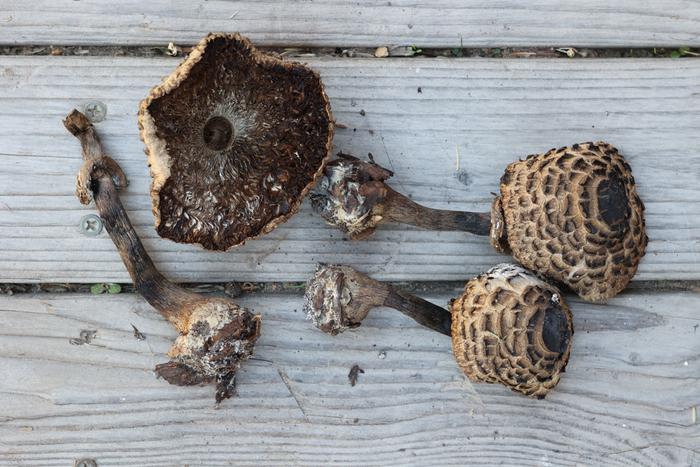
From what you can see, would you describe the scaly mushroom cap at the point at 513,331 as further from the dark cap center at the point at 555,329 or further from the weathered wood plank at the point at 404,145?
the weathered wood plank at the point at 404,145

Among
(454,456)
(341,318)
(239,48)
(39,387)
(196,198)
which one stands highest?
(239,48)

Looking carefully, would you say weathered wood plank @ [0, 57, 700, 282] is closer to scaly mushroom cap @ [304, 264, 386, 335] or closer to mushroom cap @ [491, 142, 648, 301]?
scaly mushroom cap @ [304, 264, 386, 335]

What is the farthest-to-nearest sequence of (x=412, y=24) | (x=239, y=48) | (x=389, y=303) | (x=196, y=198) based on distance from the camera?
1. (x=412, y=24)
2. (x=389, y=303)
3. (x=196, y=198)
4. (x=239, y=48)

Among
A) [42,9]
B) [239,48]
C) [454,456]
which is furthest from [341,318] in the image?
[42,9]

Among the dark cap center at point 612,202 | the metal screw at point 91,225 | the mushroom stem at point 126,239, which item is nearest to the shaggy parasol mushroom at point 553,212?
the dark cap center at point 612,202

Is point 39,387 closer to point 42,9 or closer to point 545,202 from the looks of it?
point 42,9

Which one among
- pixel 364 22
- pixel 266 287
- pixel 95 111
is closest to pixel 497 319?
pixel 266 287
